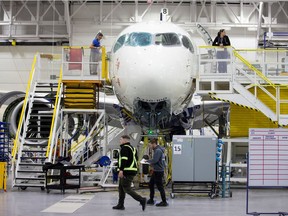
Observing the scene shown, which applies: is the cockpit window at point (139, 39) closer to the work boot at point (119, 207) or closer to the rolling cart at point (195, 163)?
the rolling cart at point (195, 163)

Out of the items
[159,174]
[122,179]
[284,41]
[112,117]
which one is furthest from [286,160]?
[284,41]

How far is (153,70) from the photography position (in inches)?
582

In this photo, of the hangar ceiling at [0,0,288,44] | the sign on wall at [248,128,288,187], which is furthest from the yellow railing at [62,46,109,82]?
the hangar ceiling at [0,0,288,44]

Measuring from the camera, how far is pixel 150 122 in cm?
1616

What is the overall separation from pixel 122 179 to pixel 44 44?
23409mm

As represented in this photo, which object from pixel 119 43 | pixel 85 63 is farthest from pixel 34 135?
pixel 119 43

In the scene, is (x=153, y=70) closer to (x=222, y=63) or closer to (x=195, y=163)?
(x=195, y=163)

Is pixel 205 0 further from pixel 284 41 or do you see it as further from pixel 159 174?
pixel 159 174

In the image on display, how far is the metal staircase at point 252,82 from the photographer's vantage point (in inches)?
673

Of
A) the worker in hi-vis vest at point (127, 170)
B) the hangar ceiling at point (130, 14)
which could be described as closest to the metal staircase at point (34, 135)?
the worker in hi-vis vest at point (127, 170)

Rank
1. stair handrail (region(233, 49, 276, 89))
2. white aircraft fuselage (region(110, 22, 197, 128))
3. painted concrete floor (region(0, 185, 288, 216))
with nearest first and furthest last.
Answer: painted concrete floor (region(0, 185, 288, 216)), white aircraft fuselage (region(110, 22, 197, 128)), stair handrail (region(233, 49, 276, 89))

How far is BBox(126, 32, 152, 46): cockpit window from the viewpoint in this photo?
1565cm

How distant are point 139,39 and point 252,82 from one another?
4.02m

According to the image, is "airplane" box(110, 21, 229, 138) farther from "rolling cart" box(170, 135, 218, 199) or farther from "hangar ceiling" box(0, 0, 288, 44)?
"hangar ceiling" box(0, 0, 288, 44)
